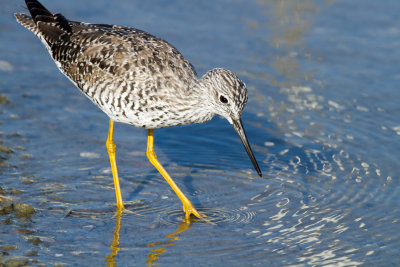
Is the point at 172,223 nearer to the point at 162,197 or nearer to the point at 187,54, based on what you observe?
the point at 162,197

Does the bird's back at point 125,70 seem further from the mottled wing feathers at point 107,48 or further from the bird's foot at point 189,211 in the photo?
the bird's foot at point 189,211

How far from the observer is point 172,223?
27.6 feet

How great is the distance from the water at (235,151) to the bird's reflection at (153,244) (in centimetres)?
2

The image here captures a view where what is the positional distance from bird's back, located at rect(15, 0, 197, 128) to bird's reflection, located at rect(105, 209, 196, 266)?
4.25 ft

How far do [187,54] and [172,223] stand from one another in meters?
5.15

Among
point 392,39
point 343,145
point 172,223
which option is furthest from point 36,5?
point 392,39

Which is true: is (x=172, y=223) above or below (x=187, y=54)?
below

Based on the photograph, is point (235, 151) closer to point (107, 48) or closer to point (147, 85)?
point (147, 85)

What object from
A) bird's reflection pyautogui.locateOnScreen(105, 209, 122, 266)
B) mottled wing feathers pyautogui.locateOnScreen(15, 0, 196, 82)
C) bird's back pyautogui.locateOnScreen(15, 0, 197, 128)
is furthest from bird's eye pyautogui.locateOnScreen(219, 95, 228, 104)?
bird's reflection pyautogui.locateOnScreen(105, 209, 122, 266)

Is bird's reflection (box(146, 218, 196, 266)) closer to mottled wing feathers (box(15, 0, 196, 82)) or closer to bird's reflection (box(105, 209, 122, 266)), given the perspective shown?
bird's reflection (box(105, 209, 122, 266))

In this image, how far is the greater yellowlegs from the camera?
8.34 metres

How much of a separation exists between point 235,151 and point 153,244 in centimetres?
297

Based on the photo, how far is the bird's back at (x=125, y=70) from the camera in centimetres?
848

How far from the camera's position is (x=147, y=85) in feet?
27.9
